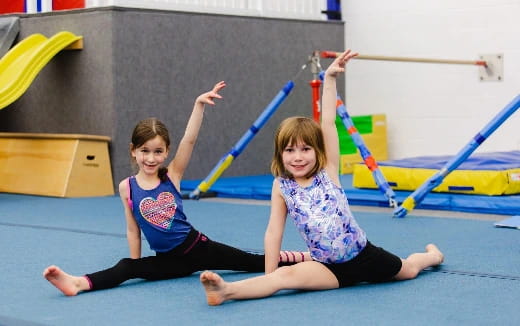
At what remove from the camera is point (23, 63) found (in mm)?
6852

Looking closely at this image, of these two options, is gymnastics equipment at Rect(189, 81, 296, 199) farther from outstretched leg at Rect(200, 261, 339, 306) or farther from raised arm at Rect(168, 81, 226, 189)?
outstretched leg at Rect(200, 261, 339, 306)

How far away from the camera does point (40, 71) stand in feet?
24.4

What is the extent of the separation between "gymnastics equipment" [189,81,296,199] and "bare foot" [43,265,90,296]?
293cm

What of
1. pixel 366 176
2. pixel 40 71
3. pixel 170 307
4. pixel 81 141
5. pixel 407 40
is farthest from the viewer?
pixel 407 40

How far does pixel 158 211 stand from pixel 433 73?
497 cm

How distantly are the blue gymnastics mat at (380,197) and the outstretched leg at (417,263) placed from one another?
1790 millimetres

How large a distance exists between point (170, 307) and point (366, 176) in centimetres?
337

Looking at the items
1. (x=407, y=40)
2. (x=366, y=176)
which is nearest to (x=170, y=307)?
(x=366, y=176)

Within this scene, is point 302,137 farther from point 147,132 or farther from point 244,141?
point 244,141

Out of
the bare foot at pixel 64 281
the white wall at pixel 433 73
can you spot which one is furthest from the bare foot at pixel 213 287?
the white wall at pixel 433 73

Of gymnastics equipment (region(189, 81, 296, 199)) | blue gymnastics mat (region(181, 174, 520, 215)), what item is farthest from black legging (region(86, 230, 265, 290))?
gymnastics equipment (region(189, 81, 296, 199))

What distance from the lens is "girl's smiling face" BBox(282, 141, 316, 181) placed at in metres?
3.23

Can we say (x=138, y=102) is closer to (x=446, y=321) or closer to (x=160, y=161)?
(x=160, y=161)

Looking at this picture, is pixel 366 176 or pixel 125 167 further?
pixel 125 167
